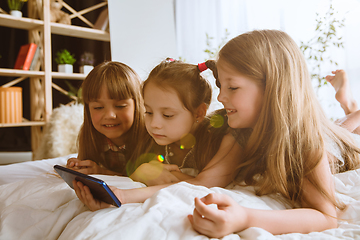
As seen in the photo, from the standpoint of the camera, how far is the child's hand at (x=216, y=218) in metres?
0.50

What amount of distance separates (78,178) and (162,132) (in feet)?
1.27

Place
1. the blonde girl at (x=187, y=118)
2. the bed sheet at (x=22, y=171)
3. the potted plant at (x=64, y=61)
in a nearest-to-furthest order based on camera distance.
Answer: the blonde girl at (x=187, y=118)
the bed sheet at (x=22, y=171)
the potted plant at (x=64, y=61)

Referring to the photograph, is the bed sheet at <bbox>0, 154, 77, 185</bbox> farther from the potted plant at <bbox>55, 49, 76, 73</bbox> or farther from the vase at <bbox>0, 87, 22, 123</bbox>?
the potted plant at <bbox>55, 49, 76, 73</bbox>

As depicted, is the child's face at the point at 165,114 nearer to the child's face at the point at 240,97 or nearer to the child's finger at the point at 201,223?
the child's face at the point at 240,97

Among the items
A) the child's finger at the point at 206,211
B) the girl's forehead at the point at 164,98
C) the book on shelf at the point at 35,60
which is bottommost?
the child's finger at the point at 206,211

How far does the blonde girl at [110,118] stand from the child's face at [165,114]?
231 mm

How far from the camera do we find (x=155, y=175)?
2.93 feet

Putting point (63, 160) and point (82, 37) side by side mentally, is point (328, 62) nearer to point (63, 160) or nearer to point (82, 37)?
point (63, 160)

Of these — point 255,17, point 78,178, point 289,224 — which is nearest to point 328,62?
point 255,17

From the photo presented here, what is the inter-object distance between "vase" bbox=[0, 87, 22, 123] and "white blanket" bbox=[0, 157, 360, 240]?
177cm

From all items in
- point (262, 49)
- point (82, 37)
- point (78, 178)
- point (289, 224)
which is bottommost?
point (289, 224)

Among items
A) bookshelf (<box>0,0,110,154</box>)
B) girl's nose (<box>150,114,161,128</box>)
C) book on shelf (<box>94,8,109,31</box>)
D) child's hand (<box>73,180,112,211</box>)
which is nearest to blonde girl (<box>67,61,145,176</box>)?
girl's nose (<box>150,114,161,128</box>)

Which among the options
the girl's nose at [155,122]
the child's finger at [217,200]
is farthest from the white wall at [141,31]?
the child's finger at [217,200]

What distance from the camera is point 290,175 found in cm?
75
